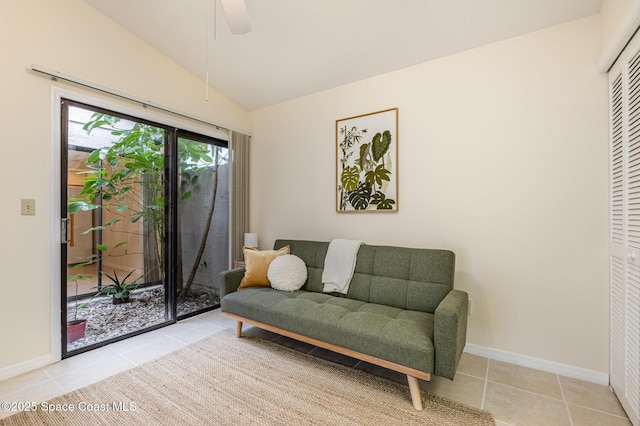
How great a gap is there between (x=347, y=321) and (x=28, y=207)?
2.44 m

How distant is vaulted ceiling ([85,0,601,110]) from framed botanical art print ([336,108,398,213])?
0.48m

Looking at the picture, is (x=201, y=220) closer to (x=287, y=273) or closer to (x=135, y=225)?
(x=135, y=225)

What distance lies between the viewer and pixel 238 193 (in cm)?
358

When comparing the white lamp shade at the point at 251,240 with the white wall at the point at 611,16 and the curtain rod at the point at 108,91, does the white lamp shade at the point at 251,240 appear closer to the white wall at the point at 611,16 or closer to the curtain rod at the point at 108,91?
the curtain rod at the point at 108,91

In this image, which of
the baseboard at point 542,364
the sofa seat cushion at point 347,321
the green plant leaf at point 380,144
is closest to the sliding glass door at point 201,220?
the sofa seat cushion at point 347,321

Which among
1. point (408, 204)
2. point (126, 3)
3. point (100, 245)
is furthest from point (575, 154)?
point (100, 245)

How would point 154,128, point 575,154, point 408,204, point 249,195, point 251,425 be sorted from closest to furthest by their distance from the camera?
point 251,425
point 575,154
point 408,204
point 154,128
point 249,195

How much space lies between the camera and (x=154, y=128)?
294cm

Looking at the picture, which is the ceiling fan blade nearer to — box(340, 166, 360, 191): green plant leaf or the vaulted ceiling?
the vaulted ceiling

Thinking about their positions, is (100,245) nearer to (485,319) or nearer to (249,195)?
(249,195)

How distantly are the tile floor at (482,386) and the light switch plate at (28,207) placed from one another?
1.14 meters

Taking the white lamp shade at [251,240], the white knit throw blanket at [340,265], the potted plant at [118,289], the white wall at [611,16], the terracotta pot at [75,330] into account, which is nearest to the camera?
the white wall at [611,16]

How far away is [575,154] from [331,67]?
6.95 ft

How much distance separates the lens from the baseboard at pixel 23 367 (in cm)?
194
